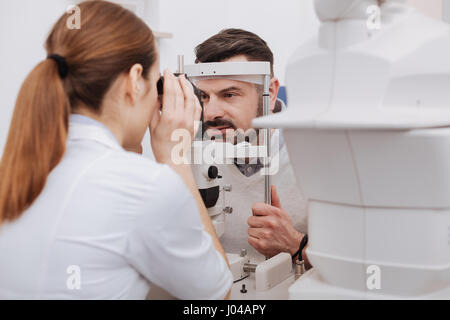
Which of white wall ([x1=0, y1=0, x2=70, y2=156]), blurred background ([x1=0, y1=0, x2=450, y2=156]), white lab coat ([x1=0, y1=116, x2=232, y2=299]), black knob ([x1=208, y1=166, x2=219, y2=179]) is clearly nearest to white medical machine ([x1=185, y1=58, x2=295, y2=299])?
black knob ([x1=208, y1=166, x2=219, y2=179])

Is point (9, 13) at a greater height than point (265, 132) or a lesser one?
greater

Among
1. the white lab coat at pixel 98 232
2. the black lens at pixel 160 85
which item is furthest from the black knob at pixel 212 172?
the white lab coat at pixel 98 232

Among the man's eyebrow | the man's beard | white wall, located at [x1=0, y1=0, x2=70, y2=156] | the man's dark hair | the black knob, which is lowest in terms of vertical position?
the black knob

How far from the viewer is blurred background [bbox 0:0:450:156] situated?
2863 millimetres

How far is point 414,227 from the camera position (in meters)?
0.83

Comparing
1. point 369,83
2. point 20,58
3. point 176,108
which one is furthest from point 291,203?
point 20,58

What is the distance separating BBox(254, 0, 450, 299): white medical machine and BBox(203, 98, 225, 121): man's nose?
87 centimetres

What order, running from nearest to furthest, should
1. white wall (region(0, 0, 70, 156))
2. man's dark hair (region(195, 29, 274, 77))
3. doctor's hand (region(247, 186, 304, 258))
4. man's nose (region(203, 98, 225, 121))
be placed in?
1. doctor's hand (region(247, 186, 304, 258))
2. man's nose (region(203, 98, 225, 121))
3. man's dark hair (region(195, 29, 274, 77))
4. white wall (region(0, 0, 70, 156))

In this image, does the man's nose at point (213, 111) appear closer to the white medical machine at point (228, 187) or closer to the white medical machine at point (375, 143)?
the white medical machine at point (228, 187)

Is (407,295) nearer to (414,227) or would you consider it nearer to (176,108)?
(414,227)

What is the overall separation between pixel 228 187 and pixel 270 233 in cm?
18

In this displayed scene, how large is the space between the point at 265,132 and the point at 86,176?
2.15 ft

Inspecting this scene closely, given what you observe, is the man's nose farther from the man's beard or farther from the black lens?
the black lens

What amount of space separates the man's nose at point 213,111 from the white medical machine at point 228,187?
0.33 m
